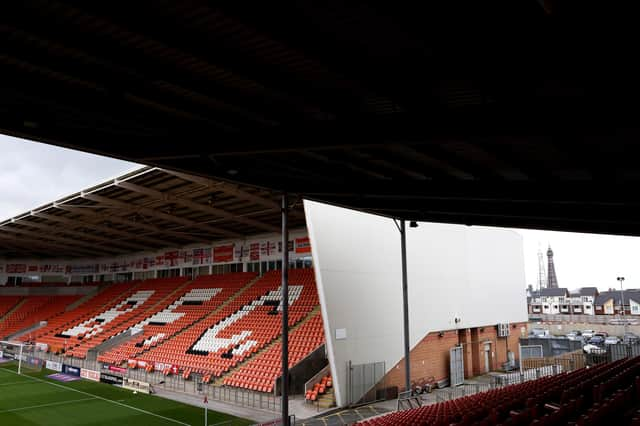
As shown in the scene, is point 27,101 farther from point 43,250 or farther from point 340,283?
point 43,250

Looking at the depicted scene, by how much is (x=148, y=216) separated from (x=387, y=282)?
15.0 m

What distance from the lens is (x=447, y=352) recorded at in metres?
22.7

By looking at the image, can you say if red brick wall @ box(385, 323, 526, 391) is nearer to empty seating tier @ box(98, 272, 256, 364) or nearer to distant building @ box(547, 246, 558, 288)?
empty seating tier @ box(98, 272, 256, 364)

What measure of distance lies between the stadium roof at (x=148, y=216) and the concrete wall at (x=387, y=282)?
13.4ft

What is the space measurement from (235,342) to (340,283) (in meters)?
9.02

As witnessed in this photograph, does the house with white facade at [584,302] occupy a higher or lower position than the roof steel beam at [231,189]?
lower

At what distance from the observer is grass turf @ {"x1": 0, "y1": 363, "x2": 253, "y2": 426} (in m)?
16.7

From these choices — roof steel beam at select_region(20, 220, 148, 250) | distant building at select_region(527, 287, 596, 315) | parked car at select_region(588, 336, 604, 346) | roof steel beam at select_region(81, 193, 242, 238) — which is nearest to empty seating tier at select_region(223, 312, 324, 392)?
roof steel beam at select_region(81, 193, 242, 238)

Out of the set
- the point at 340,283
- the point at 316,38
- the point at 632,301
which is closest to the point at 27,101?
the point at 316,38

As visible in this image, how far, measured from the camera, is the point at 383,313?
776 inches

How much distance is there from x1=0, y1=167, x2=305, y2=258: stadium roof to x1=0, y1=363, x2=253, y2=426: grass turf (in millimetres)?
8792

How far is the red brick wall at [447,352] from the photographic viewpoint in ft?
67.4

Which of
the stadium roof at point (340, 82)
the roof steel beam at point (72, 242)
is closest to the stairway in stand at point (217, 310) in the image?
the roof steel beam at point (72, 242)

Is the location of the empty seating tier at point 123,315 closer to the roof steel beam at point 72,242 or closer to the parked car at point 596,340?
the roof steel beam at point 72,242
